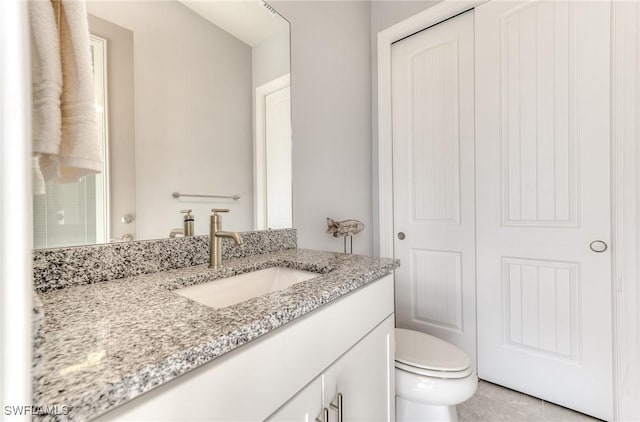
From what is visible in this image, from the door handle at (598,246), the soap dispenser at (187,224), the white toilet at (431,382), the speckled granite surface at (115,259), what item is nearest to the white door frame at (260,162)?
the speckled granite surface at (115,259)

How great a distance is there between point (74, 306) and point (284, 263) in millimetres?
604

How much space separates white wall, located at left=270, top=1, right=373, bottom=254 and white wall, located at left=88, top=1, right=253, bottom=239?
335mm

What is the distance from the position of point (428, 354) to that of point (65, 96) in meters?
1.39

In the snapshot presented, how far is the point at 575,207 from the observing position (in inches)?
54.1

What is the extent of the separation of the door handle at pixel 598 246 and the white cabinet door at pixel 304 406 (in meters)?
1.46

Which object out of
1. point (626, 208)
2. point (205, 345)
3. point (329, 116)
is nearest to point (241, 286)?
point (205, 345)

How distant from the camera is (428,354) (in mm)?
1199

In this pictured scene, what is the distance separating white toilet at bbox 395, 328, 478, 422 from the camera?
1073 mm

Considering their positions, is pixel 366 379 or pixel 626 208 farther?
pixel 626 208

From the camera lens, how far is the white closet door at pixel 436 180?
1.70m

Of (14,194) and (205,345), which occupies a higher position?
(14,194)

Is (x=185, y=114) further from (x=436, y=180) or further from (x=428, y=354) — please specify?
(x=436, y=180)

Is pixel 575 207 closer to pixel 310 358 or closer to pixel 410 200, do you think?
pixel 410 200

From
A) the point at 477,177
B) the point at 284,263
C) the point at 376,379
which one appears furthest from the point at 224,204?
the point at 477,177
